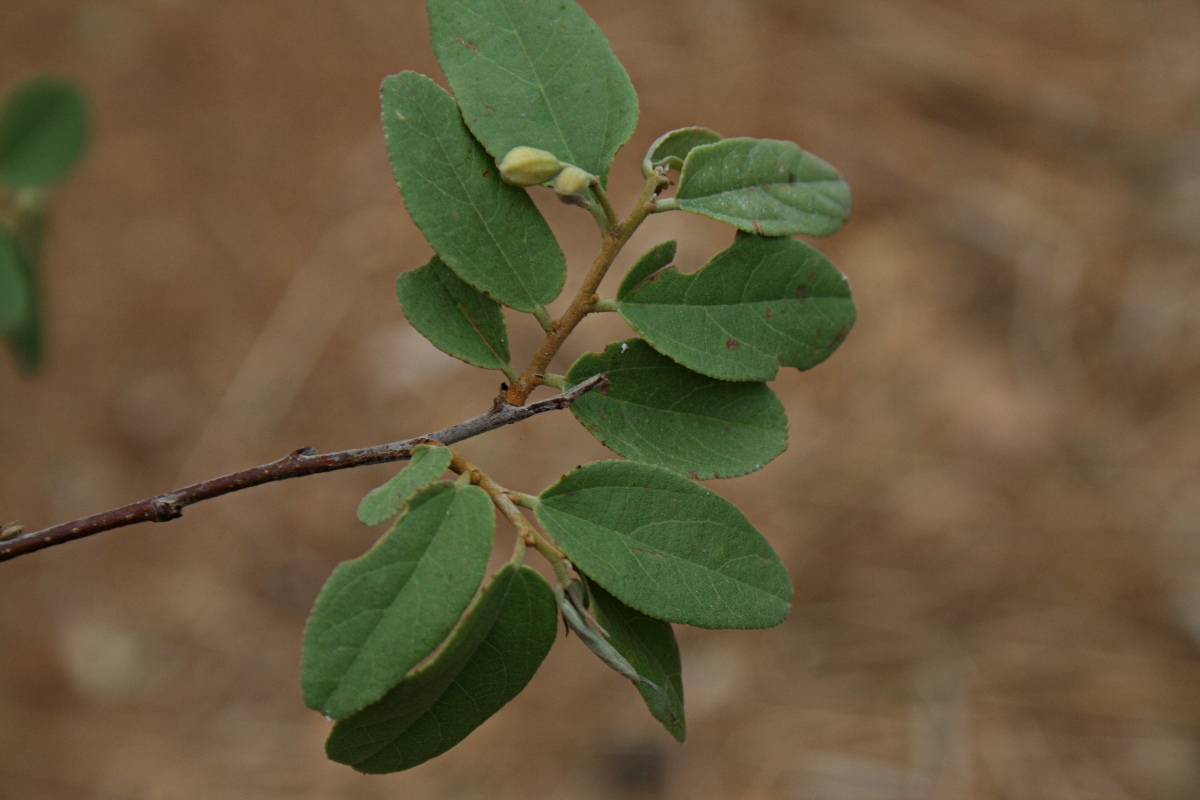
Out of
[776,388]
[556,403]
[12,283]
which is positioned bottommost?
[776,388]

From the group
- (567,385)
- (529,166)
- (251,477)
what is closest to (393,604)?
(251,477)

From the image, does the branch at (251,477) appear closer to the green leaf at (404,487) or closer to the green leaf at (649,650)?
the green leaf at (404,487)

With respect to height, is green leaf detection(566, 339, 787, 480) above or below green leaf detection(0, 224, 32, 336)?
above

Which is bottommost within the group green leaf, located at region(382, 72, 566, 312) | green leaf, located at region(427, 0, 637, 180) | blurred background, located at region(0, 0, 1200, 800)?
blurred background, located at region(0, 0, 1200, 800)

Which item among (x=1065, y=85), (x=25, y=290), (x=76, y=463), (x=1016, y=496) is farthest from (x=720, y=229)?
(x=25, y=290)

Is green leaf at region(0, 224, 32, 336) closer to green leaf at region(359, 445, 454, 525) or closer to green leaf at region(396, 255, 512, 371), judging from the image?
green leaf at region(396, 255, 512, 371)

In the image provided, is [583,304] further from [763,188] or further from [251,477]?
[251,477]

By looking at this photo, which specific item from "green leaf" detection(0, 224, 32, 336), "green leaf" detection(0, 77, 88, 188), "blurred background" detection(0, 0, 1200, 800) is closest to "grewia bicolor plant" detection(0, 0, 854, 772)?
"green leaf" detection(0, 224, 32, 336)
